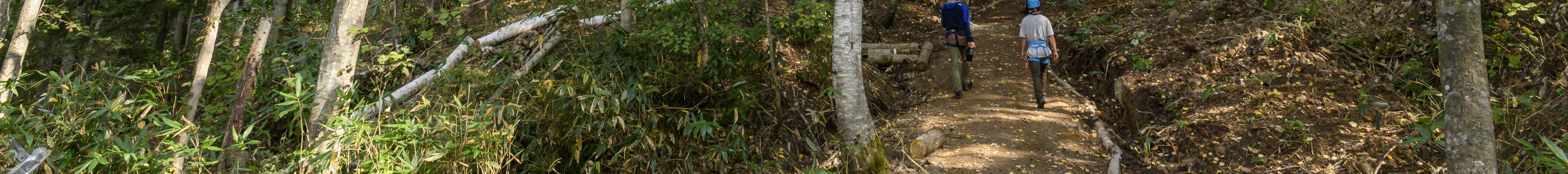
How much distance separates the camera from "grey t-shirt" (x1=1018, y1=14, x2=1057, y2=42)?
19.2 ft

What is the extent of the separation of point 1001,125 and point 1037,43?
0.75m

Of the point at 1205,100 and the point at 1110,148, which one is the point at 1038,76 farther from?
the point at 1205,100

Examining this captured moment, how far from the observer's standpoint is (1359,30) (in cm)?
612

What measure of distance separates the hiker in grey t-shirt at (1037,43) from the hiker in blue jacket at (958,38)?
429mm

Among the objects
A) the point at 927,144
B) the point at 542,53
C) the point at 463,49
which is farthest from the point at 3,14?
the point at 927,144

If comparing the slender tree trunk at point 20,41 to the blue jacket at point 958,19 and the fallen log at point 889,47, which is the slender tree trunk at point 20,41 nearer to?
the fallen log at point 889,47

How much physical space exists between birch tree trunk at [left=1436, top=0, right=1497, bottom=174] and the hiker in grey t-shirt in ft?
8.76

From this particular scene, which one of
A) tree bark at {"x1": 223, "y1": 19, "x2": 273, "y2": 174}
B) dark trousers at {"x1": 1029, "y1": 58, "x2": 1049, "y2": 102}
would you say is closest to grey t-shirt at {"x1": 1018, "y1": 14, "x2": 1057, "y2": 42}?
dark trousers at {"x1": 1029, "y1": 58, "x2": 1049, "y2": 102}

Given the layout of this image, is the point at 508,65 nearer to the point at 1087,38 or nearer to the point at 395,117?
the point at 395,117

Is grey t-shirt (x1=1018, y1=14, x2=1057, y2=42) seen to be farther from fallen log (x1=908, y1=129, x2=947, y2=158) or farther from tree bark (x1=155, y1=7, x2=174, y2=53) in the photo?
tree bark (x1=155, y1=7, x2=174, y2=53)

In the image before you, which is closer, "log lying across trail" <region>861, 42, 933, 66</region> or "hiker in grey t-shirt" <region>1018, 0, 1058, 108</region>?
"hiker in grey t-shirt" <region>1018, 0, 1058, 108</region>

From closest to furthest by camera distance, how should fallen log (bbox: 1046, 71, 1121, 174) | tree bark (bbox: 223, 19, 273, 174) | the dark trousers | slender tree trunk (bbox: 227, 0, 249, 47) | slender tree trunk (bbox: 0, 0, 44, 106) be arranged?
tree bark (bbox: 223, 19, 273, 174) → fallen log (bbox: 1046, 71, 1121, 174) → slender tree trunk (bbox: 0, 0, 44, 106) → the dark trousers → slender tree trunk (bbox: 227, 0, 249, 47)

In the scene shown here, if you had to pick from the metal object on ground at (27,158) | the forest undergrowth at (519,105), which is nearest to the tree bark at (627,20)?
the forest undergrowth at (519,105)

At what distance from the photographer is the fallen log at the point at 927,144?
201 inches
